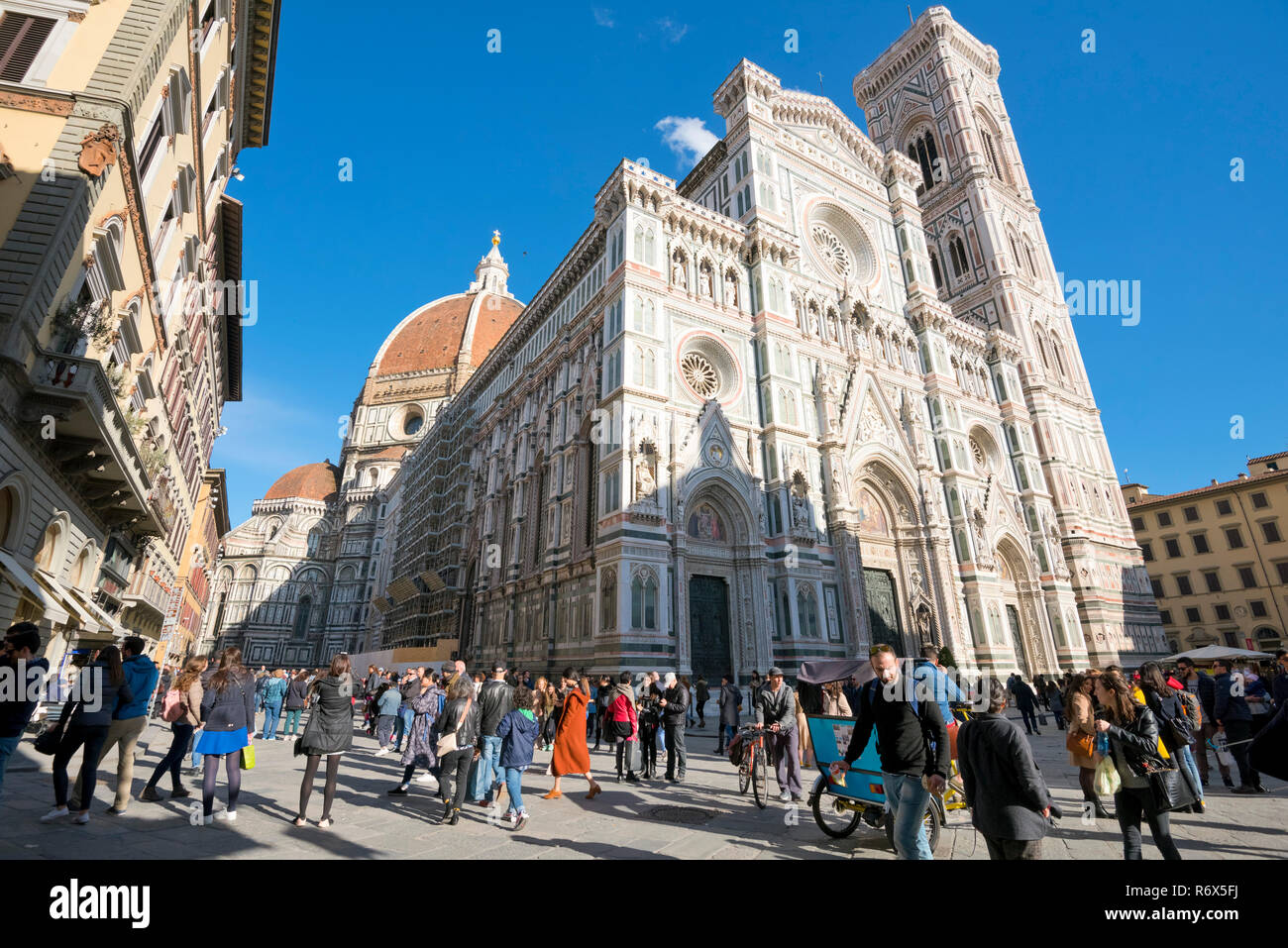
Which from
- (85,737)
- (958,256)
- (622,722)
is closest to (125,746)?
(85,737)

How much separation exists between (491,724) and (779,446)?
752 inches

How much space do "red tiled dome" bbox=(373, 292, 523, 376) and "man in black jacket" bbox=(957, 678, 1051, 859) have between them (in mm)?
74840

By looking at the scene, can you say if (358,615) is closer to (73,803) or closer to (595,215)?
(595,215)

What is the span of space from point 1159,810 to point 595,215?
27861mm

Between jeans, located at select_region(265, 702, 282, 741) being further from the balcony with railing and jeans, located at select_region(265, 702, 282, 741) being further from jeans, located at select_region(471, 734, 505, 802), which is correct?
jeans, located at select_region(471, 734, 505, 802)

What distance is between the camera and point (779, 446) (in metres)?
24.4

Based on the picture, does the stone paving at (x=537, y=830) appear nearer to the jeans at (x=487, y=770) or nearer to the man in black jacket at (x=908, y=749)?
the jeans at (x=487, y=770)

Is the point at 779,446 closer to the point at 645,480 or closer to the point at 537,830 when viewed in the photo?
the point at 645,480

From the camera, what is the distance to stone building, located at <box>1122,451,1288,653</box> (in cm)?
4031

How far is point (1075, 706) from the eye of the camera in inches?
228

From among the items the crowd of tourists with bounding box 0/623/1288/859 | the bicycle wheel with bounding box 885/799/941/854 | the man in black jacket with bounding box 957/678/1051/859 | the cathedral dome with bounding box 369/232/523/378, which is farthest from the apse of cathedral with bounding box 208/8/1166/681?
the cathedral dome with bounding box 369/232/523/378

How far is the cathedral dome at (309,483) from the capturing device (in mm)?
74750
